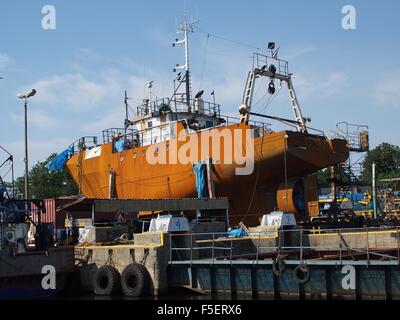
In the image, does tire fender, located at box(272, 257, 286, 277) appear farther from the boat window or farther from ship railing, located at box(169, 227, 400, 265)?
the boat window

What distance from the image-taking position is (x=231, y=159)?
1134 inches

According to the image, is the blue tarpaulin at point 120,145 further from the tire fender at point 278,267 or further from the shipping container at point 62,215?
the tire fender at point 278,267

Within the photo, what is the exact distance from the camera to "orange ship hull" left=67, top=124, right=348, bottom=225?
28297 mm

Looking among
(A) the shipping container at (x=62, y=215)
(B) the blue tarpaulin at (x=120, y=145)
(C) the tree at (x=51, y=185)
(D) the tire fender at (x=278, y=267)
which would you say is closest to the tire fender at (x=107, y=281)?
(D) the tire fender at (x=278, y=267)

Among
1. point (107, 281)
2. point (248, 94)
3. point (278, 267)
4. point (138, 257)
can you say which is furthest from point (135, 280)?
point (248, 94)

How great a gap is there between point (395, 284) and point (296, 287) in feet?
9.77

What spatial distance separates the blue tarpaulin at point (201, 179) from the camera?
28.6 m

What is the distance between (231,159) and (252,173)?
1.35 metres

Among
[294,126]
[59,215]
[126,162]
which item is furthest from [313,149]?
[59,215]

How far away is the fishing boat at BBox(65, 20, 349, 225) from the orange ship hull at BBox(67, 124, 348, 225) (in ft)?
0.16

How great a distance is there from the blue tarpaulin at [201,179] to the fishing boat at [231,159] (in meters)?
0.06

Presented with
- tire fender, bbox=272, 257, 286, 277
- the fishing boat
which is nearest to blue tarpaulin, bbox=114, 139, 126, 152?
the fishing boat
